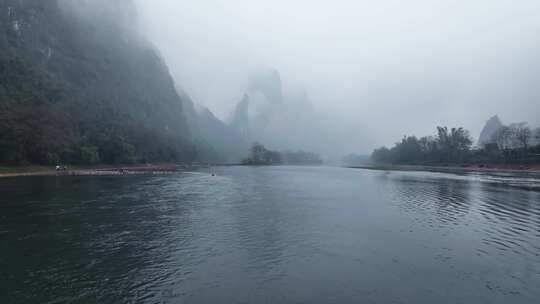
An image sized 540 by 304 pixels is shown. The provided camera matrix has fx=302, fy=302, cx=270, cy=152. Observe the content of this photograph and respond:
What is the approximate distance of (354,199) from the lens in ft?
139

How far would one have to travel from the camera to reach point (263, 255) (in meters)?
17.9

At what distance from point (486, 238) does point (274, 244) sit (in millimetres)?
15623

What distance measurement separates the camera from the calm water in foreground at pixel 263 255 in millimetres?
13047

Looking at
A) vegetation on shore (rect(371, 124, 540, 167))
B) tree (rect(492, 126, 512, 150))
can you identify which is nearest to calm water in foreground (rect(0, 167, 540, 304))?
vegetation on shore (rect(371, 124, 540, 167))

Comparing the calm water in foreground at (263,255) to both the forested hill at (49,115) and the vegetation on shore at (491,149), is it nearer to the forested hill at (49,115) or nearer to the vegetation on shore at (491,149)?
the forested hill at (49,115)

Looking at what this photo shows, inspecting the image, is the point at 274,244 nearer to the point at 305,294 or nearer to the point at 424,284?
the point at 305,294

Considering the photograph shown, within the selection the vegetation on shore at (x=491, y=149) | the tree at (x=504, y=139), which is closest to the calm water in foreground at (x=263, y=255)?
the vegetation on shore at (x=491, y=149)

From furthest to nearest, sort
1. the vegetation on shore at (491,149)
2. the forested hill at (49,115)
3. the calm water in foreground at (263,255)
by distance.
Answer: the vegetation on shore at (491,149) < the forested hill at (49,115) < the calm water in foreground at (263,255)

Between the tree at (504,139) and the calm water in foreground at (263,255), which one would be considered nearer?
the calm water in foreground at (263,255)

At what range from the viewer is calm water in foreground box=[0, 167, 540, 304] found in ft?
42.8

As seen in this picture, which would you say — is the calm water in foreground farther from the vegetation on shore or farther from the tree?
the tree

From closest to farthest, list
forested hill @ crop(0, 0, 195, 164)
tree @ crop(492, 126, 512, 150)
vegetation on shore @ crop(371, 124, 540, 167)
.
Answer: forested hill @ crop(0, 0, 195, 164), vegetation on shore @ crop(371, 124, 540, 167), tree @ crop(492, 126, 512, 150)

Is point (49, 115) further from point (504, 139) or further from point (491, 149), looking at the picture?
point (504, 139)

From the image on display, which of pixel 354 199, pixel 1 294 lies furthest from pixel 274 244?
pixel 354 199
